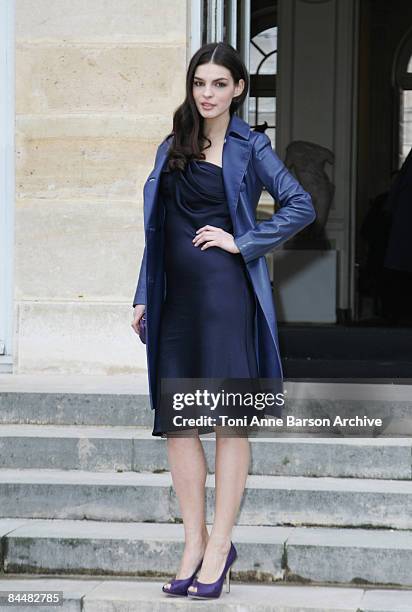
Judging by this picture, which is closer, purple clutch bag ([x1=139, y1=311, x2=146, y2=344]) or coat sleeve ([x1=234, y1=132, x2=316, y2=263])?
coat sleeve ([x1=234, y1=132, x2=316, y2=263])

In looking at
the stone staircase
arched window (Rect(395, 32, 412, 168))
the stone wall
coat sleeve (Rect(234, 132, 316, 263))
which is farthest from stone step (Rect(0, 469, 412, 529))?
arched window (Rect(395, 32, 412, 168))

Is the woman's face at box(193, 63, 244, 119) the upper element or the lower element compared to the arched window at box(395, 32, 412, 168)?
lower

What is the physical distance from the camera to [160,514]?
5008mm

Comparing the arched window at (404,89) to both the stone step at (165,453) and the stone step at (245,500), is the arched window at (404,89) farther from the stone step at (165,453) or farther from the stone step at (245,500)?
the stone step at (245,500)

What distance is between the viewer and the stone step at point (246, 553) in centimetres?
452

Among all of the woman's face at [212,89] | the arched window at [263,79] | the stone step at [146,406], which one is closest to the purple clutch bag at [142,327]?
the woman's face at [212,89]

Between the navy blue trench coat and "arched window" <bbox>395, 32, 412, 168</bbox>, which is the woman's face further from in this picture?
"arched window" <bbox>395, 32, 412, 168</bbox>

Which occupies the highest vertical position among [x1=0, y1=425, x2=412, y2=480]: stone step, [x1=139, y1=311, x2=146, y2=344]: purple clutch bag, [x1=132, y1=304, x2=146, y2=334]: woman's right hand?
[x1=132, y1=304, x2=146, y2=334]: woman's right hand

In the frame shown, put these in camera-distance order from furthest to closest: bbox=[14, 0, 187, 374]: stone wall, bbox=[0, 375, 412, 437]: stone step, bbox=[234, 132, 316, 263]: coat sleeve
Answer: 1. bbox=[14, 0, 187, 374]: stone wall
2. bbox=[0, 375, 412, 437]: stone step
3. bbox=[234, 132, 316, 263]: coat sleeve

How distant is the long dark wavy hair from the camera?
12.5 ft

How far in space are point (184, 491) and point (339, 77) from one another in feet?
28.4

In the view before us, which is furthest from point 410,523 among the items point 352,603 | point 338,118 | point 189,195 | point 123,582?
point 338,118

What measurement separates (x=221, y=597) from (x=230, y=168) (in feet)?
4.49

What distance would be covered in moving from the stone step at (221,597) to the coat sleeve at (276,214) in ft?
3.63
